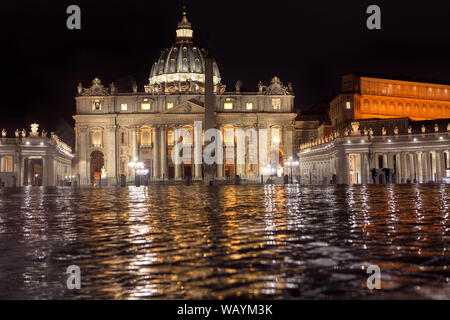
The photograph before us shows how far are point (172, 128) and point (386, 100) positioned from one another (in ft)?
125

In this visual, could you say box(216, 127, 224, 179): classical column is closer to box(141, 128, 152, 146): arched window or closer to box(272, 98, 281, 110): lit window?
box(272, 98, 281, 110): lit window

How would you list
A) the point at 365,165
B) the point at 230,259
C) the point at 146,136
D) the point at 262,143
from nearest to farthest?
the point at 230,259
the point at 365,165
the point at 262,143
the point at 146,136

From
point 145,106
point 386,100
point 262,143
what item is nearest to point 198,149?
point 262,143

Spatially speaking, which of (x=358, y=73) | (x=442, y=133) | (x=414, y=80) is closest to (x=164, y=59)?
(x=358, y=73)

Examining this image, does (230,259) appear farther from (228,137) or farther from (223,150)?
(228,137)

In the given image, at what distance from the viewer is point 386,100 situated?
8906cm

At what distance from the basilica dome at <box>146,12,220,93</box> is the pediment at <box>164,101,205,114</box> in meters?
17.4

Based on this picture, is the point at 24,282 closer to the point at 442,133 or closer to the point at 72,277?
the point at 72,277

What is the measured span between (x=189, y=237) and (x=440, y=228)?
371cm

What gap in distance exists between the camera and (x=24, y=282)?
173 inches

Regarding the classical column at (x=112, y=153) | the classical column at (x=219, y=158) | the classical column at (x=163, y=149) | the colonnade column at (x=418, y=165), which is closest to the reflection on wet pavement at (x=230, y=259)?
the colonnade column at (x=418, y=165)

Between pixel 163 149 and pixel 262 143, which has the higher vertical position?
pixel 262 143

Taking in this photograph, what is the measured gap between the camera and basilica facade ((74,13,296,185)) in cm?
9194

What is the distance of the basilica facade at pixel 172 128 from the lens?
91.9 meters
